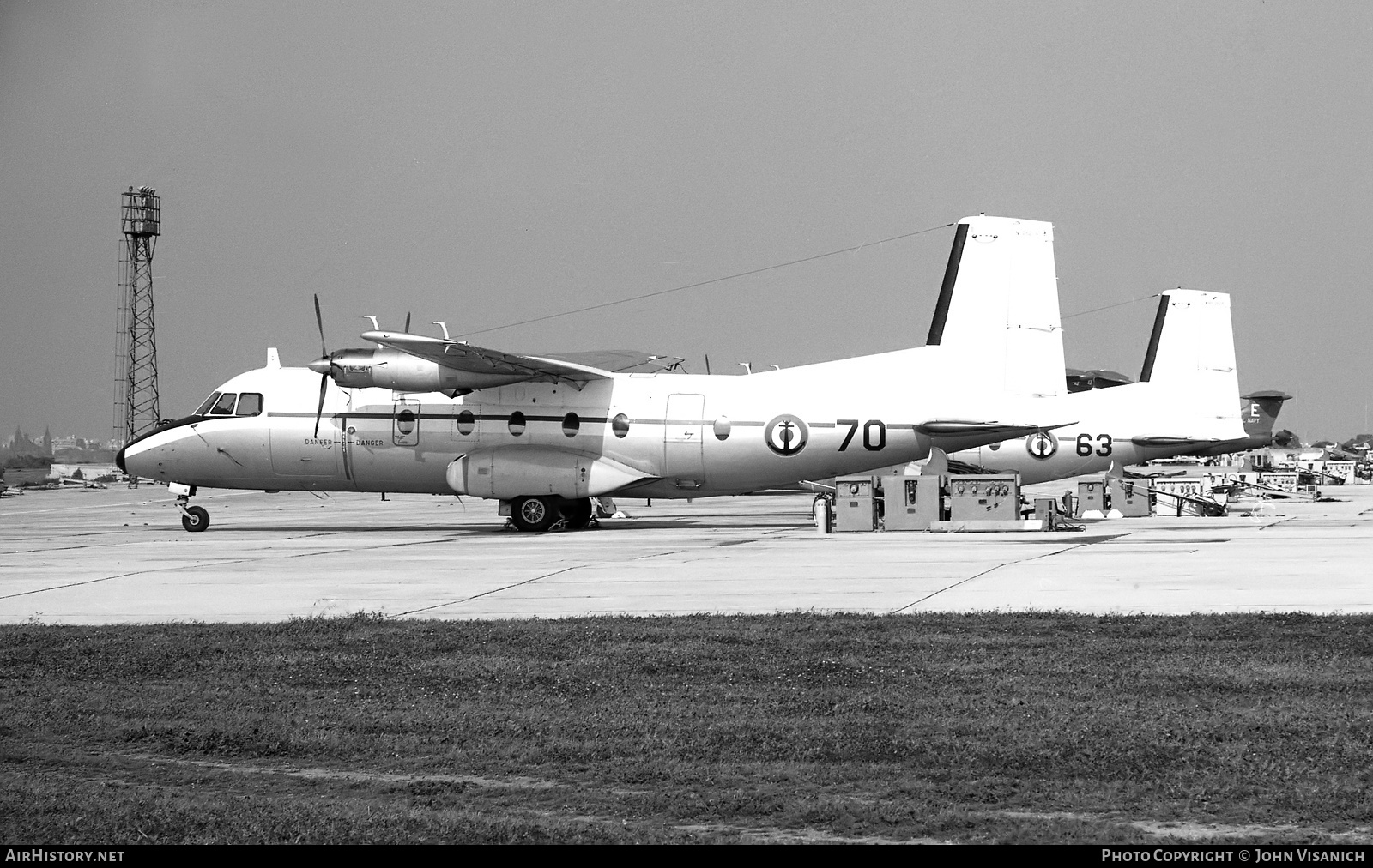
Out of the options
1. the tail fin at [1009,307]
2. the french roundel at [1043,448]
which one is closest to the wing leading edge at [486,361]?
the tail fin at [1009,307]

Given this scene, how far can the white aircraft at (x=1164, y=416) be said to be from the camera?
42.4 m

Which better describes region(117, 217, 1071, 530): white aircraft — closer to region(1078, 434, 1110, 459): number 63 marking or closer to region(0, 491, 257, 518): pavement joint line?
region(1078, 434, 1110, 459): number 63 marking

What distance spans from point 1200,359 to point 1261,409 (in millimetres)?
20352

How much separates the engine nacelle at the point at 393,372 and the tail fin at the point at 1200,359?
80.3 feet

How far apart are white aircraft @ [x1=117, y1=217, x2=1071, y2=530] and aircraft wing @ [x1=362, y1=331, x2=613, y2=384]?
73mm

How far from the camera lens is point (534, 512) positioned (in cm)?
3061

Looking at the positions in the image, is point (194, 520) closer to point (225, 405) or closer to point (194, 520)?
point (194, 520)

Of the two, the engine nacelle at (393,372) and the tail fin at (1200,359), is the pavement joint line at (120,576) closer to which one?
the engine nacelle at (393,372)

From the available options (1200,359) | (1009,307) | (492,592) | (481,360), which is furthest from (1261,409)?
(492,592)

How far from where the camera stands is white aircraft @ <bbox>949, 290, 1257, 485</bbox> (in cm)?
4238

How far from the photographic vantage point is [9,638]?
40.1 ft

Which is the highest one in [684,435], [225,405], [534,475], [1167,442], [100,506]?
[225,405]
